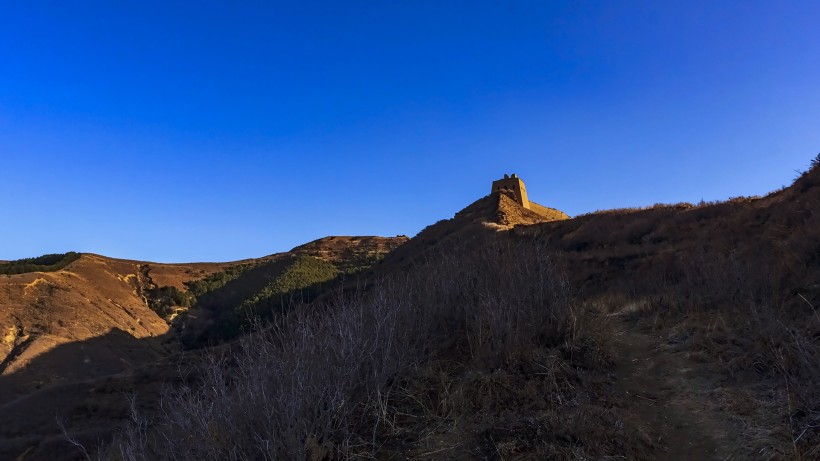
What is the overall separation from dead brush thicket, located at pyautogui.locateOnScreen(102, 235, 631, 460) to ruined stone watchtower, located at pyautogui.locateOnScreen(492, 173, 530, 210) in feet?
126

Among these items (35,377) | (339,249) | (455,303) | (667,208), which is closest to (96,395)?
(35,377)

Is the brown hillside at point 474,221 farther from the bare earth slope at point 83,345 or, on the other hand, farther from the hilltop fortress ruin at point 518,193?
the bare earth slope at point 83,345

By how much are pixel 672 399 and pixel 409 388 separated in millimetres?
3365

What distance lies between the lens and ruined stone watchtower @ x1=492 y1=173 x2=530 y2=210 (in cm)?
4658

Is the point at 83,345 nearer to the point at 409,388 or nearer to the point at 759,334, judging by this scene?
the point at 409,388

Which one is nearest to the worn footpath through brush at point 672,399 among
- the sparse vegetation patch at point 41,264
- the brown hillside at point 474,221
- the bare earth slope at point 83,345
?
the bare earth slope at point 83,345

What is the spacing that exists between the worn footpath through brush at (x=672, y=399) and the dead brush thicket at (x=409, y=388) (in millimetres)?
520

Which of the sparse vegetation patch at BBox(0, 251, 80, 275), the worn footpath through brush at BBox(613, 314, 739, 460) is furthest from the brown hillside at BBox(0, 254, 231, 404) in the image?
the worn footpath through brush at BBox(613, 314, 739, 460)

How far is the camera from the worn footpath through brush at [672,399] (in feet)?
16.9

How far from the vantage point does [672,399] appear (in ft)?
21.1

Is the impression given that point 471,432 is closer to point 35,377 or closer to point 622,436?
point 622,436

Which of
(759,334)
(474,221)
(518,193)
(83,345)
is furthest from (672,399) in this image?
(83,345)

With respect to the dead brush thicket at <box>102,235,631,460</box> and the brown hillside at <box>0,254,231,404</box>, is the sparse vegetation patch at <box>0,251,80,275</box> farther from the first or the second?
the dead brush thicket at <box>102,235,631,460</box>

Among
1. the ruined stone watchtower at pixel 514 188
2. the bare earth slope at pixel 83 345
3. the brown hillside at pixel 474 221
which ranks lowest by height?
the bare earth slope at pixel 83 345
